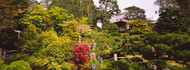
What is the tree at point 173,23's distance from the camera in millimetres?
10039

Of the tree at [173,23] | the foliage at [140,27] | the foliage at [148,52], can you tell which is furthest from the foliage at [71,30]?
the tree at [173,23]

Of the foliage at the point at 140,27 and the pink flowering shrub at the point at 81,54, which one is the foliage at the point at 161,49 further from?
the pink flowering shrub at the point at 81,54

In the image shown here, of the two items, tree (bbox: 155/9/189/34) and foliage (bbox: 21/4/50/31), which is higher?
foliage (bbox: 21/4/50/31)

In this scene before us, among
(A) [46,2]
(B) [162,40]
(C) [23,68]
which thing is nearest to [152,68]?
(B) [162,40]

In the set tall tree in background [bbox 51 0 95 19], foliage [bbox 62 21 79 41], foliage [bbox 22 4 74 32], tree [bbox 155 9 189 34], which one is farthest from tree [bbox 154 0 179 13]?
foliage [bbox 22 4 74 32]

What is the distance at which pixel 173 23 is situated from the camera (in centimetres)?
1005

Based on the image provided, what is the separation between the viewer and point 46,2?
78.2 ft

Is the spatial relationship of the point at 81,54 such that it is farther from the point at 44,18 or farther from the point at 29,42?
the point at 44,18

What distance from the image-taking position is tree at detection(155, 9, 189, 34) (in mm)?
10039

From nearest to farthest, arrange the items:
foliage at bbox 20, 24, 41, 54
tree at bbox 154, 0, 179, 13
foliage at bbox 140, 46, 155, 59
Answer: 1. foliage at bbox 140, 46, 155, 59
2. foliage at bbox 20, 24, 41, 54
3. tree at bbox 154, 0, 179, 13

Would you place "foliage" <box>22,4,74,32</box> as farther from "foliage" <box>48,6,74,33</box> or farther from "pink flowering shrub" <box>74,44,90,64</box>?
"pink flowering shrub" <box>74,44,90,64</box>

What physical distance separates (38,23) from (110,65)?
14.9m

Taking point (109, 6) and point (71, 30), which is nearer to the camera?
point (71, 30)


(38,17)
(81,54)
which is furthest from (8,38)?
(81,54)
